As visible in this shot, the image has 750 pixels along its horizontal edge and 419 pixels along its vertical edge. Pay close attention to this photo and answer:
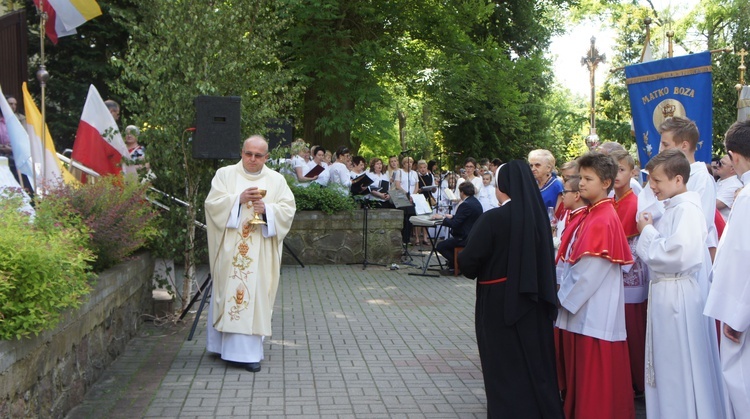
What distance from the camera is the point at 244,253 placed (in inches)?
294

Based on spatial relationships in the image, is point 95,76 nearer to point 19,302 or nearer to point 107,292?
point 107,292

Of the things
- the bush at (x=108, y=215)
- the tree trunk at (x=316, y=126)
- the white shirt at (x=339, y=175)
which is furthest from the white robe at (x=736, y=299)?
the tree trunk at (x=316, y=126)

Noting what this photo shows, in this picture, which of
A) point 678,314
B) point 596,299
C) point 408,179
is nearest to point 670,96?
point 596,299

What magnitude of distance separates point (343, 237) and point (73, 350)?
31.3 feet

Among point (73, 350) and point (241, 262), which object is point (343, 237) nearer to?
point (241, 262)

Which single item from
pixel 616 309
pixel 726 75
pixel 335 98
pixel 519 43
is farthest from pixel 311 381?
pixel 726 75

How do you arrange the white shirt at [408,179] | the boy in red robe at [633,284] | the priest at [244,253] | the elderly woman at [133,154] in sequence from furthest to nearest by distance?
the white shirt at [408,179]
the elderly woman at [133,154]
the priest at [244,253]
the boy in red robe at [633,284]

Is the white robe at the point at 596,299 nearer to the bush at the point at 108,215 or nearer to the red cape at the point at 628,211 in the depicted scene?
the red cape at the point at 628,211

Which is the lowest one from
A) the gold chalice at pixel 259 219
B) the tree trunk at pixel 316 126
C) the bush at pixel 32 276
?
the bush at pixel 32 276

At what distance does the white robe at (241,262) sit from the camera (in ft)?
24.0

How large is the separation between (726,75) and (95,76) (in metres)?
26.1

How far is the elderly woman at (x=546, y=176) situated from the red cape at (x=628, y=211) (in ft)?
3.61

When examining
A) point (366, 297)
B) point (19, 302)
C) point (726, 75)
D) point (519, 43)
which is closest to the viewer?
point (19, 302)

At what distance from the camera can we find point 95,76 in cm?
2086
